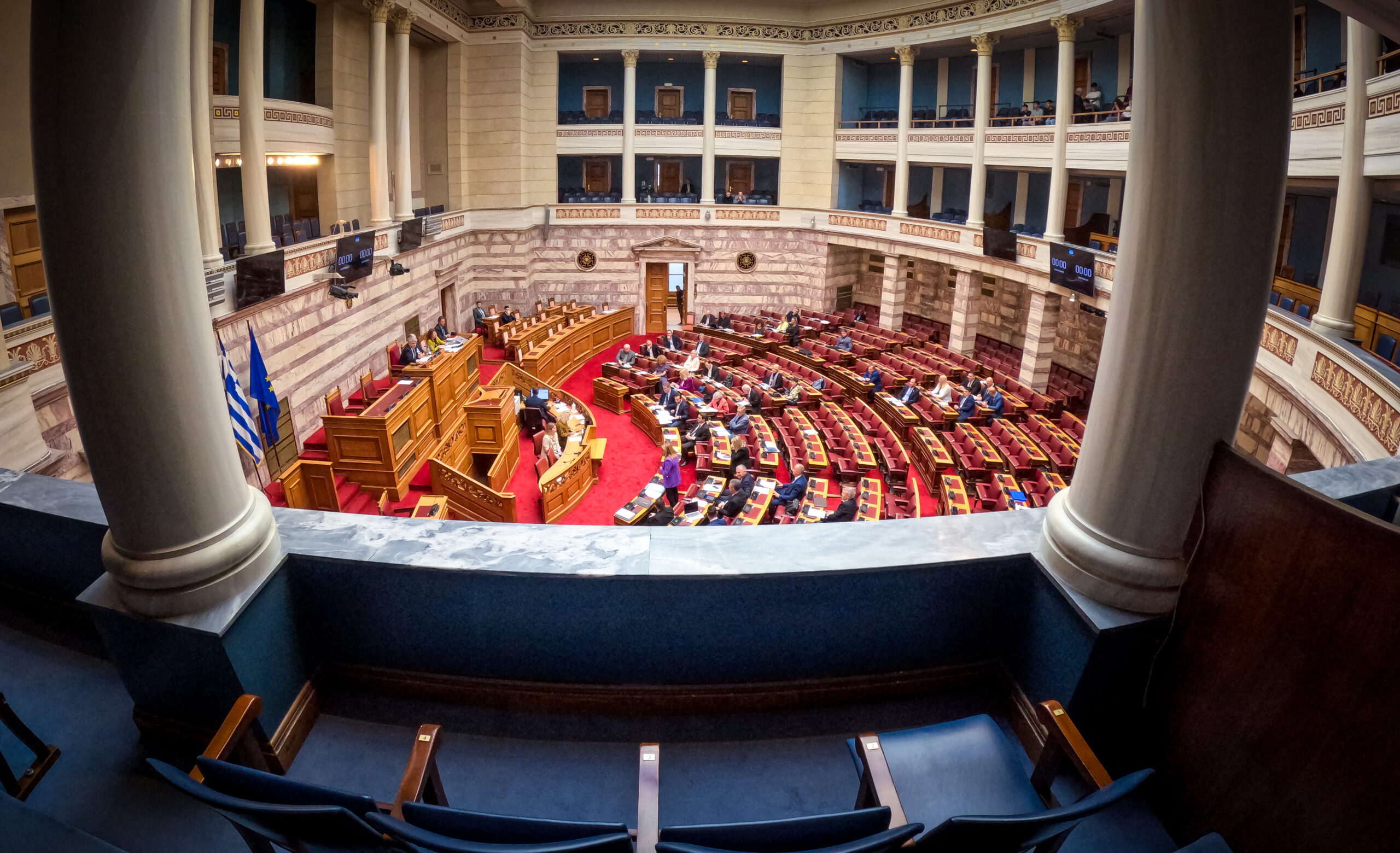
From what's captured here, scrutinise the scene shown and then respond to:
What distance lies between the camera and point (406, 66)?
55.6 feet

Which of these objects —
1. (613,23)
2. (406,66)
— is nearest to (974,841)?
(406,66)

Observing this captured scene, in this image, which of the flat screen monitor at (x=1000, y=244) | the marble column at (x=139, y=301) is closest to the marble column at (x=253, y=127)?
the marble column at (x=139, y=301)

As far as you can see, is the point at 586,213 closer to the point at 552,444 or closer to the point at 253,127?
the point at 253,127

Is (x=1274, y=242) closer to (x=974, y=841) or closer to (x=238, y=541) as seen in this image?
(x=974, y=841)

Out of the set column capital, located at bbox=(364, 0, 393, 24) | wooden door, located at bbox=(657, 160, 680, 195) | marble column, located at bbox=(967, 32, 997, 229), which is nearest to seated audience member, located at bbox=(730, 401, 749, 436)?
marble column, located at bbox=(967, 32, 997, 229)

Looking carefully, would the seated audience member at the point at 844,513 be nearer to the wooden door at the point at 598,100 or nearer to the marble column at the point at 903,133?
the marble column at the point at 903,133

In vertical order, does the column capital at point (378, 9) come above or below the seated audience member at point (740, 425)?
above

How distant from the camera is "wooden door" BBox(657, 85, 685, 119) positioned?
24.3m

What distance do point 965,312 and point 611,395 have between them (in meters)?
9.60

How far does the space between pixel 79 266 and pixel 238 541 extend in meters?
1.06

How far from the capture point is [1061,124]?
16109mm

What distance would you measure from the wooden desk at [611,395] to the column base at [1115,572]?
13039 mm

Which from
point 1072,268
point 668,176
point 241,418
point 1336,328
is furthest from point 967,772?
point 668,176

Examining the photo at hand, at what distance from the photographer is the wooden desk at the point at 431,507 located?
9148 millimetres
